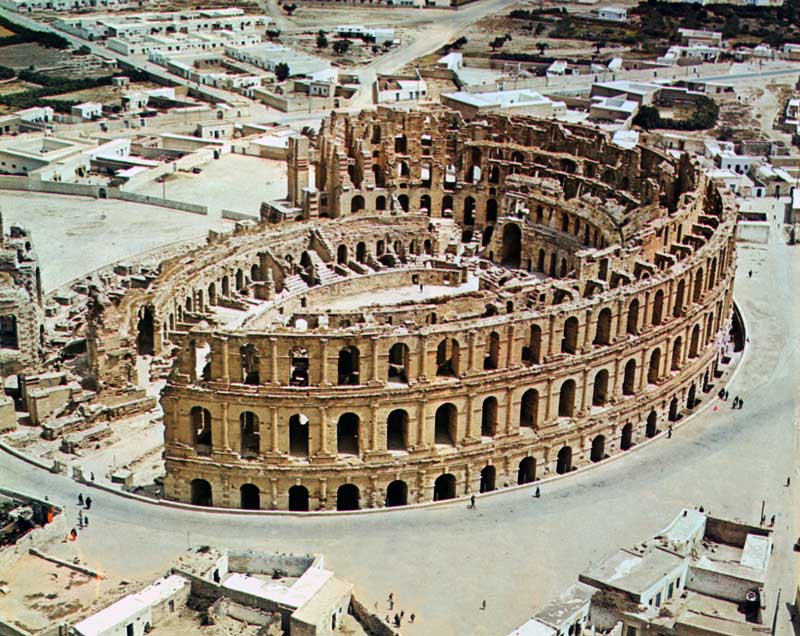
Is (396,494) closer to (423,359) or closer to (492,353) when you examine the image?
(423,359)

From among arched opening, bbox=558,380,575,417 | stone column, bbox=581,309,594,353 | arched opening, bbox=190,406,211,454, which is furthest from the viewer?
arched opening, bbox=558,380,575,417

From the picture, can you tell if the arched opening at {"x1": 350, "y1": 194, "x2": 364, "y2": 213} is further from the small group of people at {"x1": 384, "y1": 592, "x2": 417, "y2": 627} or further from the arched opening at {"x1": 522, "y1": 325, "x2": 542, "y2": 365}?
the small group of people at {"x1": 384, "y1": 592, "x2": 417, "y2": 627}

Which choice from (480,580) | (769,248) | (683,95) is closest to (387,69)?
(683,95)

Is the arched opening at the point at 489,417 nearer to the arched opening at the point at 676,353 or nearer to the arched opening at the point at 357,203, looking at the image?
the arched opening at the point at 676,353

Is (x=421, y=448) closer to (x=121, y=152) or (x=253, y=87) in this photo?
(x=121, y=152)

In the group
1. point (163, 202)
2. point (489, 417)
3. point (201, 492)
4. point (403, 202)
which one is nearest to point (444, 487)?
point (489, 417)

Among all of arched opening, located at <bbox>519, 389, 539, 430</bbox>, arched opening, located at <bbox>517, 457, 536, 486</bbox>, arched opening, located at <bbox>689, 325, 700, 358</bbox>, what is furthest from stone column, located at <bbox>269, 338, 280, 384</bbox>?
arched opening, located at <bbox>689, 325, 700, 358</bbox>

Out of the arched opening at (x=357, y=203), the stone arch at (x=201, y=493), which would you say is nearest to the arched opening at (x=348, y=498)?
the stone arch at (x=201, y=493)
